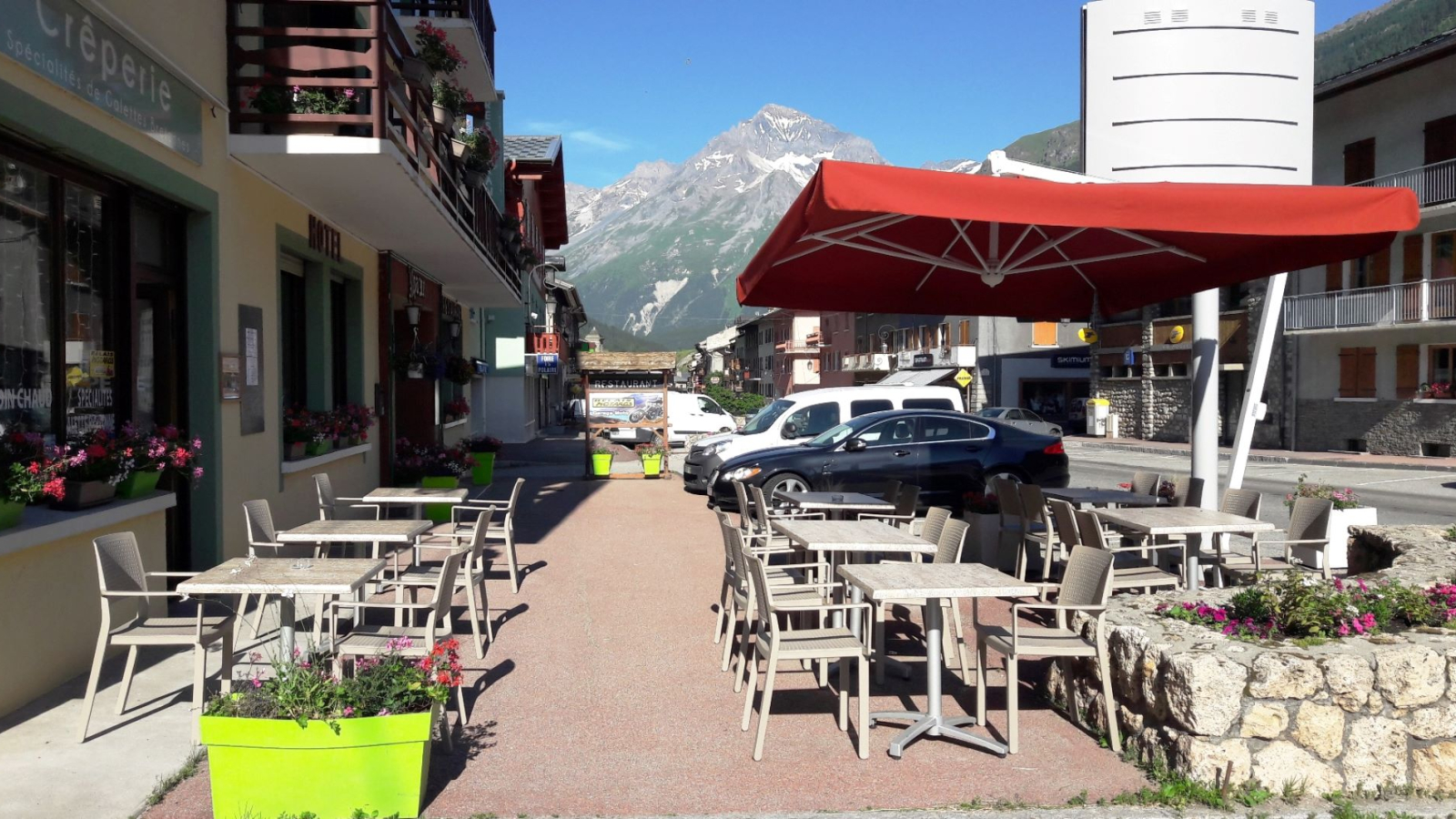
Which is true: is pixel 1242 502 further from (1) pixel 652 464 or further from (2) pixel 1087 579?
(1) pixel 652 464

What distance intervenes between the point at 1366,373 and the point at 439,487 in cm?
2604

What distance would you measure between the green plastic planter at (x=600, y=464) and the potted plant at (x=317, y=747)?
1566cm

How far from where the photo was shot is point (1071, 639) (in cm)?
507

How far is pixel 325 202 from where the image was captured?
1027cm

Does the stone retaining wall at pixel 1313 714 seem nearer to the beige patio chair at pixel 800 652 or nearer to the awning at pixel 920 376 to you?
the beige patio chair at pixel 800 652

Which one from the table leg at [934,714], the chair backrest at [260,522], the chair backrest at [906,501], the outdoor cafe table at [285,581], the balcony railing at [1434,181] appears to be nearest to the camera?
the outdoor cafe table at [285,581]

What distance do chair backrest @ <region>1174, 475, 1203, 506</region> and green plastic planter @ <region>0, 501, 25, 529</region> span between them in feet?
26.0

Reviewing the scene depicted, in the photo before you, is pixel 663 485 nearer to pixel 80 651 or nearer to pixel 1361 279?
pixel 80 651

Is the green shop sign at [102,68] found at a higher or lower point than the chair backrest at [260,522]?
higher

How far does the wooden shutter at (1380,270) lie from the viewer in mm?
28125

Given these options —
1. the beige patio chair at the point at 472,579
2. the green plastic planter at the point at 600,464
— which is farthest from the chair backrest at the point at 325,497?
the green plastic planter at the point at 600,464

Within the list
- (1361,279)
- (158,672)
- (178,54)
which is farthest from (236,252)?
(1361,279)

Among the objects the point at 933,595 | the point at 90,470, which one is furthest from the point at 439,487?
the point at 933,595

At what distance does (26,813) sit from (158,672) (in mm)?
2052
